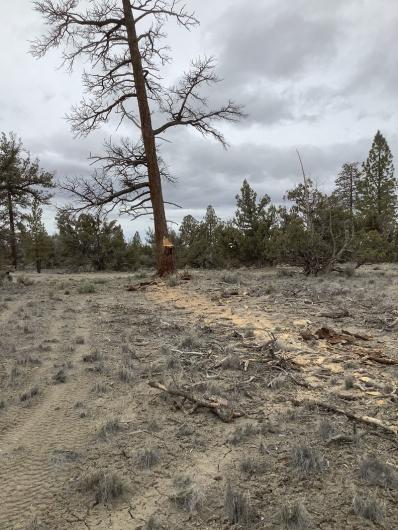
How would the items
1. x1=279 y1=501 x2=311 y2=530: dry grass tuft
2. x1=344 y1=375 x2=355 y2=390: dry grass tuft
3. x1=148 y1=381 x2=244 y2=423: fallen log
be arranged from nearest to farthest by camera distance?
1. x1=279 y1=501 x2=311 y2=530: dry grass tuft
2. x1=148 y1=381 x2=244 y2=423: fallen log
3. x1=344 y1=375 x2=355 y2=390: dry grass tuft

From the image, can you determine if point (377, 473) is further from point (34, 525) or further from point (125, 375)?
point (125, 375)

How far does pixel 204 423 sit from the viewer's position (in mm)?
4336

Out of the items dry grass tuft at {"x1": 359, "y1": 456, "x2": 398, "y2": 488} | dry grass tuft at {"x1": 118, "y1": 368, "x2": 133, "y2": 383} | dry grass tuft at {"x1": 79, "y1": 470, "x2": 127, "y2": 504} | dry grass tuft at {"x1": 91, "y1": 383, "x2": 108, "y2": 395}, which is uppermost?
dry grass tuft at {"x1": 118, "y1": 368, "x2": 133, "y2": 383}

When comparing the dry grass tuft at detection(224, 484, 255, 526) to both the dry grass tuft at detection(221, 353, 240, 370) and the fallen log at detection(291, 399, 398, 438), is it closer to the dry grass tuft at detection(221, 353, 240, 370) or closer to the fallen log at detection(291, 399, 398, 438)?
A: the fallen log at detection(291, 399, 398, 438)

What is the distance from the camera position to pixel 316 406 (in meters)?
4.54

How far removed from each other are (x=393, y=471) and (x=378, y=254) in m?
15.8

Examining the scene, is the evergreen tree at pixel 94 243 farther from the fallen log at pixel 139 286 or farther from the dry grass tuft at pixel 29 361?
the dry grass tuft at pixel 29 361

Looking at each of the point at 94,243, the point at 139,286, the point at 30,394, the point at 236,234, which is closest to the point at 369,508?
the point at 30,394

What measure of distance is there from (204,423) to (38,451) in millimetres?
1455

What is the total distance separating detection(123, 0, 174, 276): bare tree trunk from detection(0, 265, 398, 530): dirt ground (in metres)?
6.45

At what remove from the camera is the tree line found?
16.7 metres

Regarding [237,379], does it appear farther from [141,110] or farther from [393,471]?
[141,110]

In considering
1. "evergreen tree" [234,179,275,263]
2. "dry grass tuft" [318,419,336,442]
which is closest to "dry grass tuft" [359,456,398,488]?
"dry grass tuft" [318,419,336,442]

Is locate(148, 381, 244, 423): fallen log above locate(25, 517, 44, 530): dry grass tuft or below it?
above
